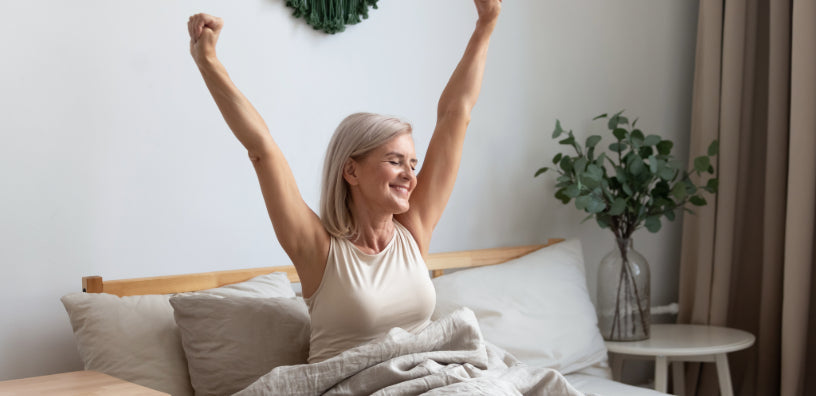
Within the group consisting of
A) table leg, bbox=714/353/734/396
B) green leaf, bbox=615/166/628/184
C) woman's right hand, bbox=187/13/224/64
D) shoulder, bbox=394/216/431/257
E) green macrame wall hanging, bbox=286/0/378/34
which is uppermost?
green macrame wall hanging, bbox=286/0/378/34

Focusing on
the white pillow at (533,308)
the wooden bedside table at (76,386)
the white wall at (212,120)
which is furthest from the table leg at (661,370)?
the wooden bedside table at (76,386)

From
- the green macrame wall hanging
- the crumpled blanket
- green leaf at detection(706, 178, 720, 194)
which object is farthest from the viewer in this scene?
green leaf at detection(706, 178, 720, 194)

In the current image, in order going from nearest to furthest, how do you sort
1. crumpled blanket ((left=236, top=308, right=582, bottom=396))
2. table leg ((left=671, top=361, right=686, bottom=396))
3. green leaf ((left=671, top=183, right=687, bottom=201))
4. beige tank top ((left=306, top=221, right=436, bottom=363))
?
crumpled blanket ((left=236, top=308, right=582, bottom=396))
beige tank top ((left=306, top=221, right=436, bottom=363))
green leaf ((left=671, top=183, right=687, bottom=201))
table leg ((left=671, top=361, right=686, bottom=396))

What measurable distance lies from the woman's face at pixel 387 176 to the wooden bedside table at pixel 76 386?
527 mm

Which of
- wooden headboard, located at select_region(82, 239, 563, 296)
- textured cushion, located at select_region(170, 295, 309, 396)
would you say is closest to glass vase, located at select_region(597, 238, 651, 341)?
wooden headboard, located at select_region(82, 239, 563, 296)

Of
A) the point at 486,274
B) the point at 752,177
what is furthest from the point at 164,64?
the point at 752,177

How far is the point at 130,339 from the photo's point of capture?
155 centimetres

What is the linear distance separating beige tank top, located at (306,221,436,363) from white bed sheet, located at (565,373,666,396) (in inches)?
24.9

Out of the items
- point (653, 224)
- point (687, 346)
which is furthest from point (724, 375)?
point (653, 224)

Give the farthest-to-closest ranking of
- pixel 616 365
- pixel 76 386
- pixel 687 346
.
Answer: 1. pixel 616 365
2. pixel 687 346
3. pixel 76 386

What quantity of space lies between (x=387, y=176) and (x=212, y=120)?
0.61 m

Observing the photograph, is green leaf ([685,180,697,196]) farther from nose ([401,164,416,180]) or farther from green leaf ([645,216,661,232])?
nose ([401,164,416,180])

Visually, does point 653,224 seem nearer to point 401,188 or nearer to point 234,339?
point 401,188

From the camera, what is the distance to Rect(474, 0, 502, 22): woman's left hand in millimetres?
1639
